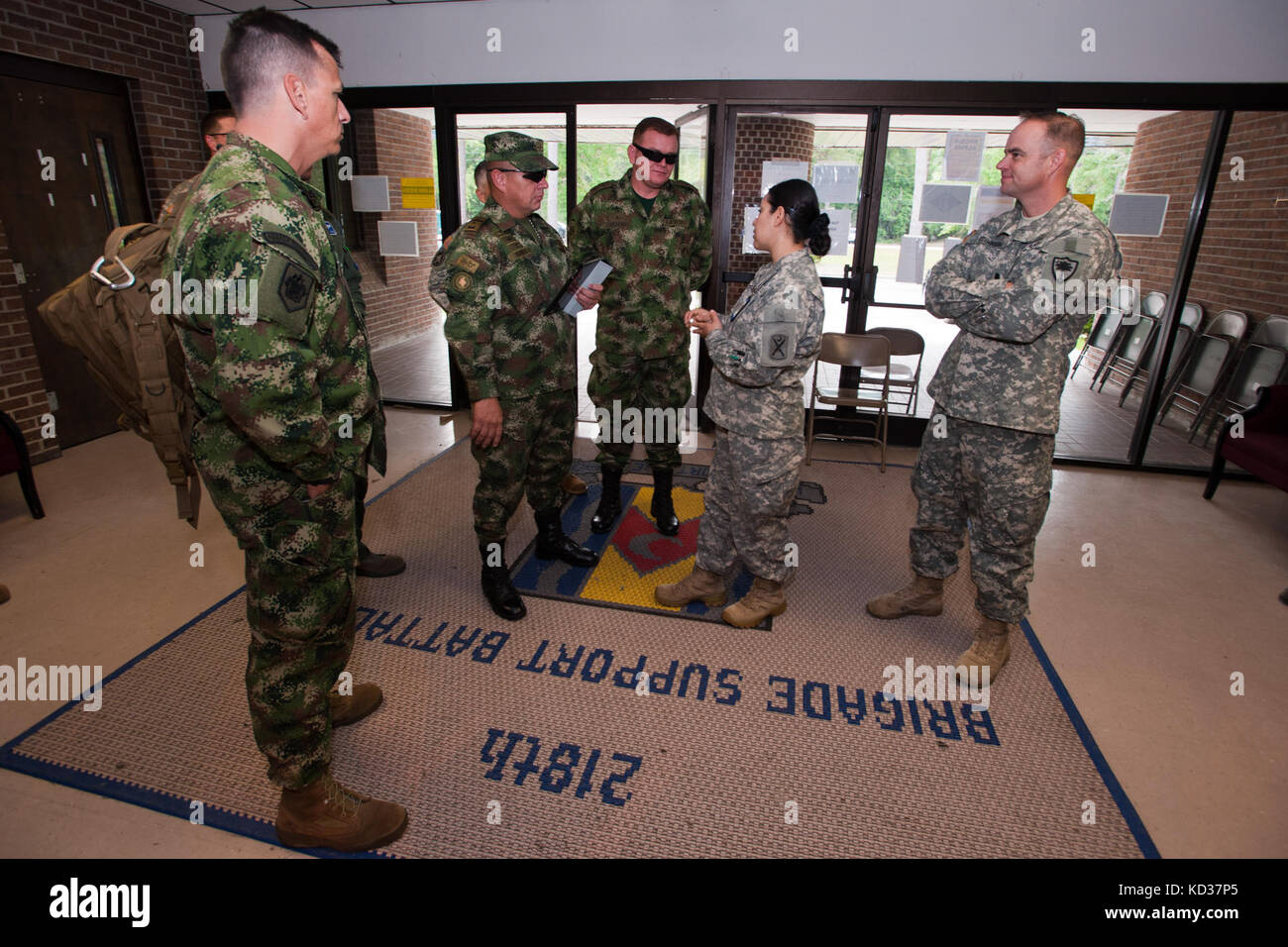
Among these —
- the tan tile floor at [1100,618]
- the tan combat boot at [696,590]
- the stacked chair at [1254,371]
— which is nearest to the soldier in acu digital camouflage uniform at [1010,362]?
the tan tile floor at [1100,618]

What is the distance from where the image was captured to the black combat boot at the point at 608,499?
3432 mm

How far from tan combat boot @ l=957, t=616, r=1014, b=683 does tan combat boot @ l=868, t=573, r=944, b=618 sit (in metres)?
0.30

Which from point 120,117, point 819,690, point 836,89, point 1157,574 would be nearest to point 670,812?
point 819,690

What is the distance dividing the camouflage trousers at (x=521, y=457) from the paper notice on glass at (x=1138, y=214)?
3.81 metres

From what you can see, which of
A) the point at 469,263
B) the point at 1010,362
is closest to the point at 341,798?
the point at 469,263

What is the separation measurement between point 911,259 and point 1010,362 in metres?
2.79

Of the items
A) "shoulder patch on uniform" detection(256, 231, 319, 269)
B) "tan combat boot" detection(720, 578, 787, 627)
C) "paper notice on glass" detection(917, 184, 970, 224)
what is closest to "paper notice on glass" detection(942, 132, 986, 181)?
"paper notice on glass" detection(917, 184, 970, 224)

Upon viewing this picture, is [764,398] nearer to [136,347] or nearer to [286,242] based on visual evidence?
[286,242]

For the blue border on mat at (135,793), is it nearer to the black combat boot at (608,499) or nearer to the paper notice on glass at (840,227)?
the black combat boot at (608,499)

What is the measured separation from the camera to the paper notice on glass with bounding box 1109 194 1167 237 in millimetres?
4219

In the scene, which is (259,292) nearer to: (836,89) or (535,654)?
(535,654)

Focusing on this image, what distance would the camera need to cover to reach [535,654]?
2.50 metres

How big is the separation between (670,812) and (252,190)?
5.88 ft

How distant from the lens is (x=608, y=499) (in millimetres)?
3479
